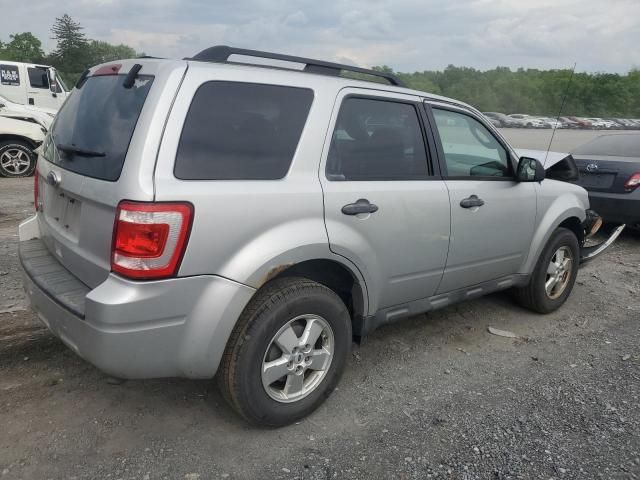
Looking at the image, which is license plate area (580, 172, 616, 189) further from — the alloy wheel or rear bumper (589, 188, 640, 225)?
the alloy wheel

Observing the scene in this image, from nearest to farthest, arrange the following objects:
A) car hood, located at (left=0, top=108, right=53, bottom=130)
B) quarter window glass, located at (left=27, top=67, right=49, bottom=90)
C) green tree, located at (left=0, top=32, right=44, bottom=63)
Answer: car hood, located at (left=0, top=108, right=53, bottom=130) → quarter window glass, located at (left=27, top=67, right=49, bottom=90) → green tree, located at (left=0, top=32, right=44, bottom=63)

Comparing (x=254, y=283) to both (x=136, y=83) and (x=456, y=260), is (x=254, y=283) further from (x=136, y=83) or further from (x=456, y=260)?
(x=456, y=260)

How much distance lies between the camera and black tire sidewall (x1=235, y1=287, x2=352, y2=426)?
2.52m

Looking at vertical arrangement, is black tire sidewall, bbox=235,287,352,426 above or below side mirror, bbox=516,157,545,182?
below

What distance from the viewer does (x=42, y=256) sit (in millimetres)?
2996

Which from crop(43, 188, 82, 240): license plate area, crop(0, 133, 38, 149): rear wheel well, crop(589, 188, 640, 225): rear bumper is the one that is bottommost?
crop(0, 133, 38, 149): rear wheel well

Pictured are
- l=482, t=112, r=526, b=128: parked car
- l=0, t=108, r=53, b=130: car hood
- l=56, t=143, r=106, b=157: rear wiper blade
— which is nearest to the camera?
l=56, t=143, r=106, b=157: rear wiper blade

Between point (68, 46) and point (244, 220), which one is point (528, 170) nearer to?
point (244, 220)

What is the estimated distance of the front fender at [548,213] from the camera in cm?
417

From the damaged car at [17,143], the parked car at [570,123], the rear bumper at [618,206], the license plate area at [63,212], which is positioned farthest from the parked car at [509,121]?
the license plate area at [63,212]

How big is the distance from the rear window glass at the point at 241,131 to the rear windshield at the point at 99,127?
0.26m

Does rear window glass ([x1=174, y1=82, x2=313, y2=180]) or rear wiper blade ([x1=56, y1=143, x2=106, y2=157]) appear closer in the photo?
rear window glass ([x1=174, y1=82, x2=313, y2=180])

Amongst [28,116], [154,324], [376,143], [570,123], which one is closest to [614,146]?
[376,143]

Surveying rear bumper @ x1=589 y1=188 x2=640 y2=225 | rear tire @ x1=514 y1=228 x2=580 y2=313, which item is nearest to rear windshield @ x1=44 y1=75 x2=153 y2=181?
rear tire @ x1=514 y1=228 x2=580 y2=313
